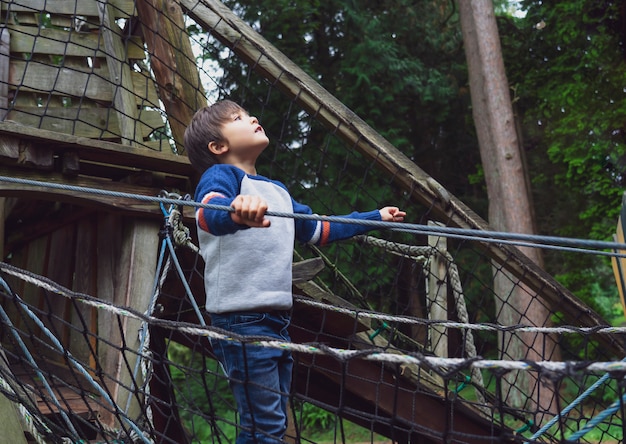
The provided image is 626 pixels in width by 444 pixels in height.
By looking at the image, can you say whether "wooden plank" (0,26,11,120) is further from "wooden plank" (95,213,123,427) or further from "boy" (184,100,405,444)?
"boy" (184,100,405,444)

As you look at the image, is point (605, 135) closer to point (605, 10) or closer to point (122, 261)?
point (605, 10)

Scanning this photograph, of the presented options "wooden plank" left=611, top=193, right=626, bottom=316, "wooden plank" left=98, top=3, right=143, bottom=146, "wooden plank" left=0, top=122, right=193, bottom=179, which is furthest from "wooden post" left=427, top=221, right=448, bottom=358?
"wooden plank" left=98, top=3, right=143, bottom=146

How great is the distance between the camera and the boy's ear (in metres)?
2.16

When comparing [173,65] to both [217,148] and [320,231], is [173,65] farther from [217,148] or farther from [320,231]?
[320,231]

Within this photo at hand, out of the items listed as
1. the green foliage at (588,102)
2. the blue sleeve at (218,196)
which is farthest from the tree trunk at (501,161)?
the blue sleeve at (218,196)

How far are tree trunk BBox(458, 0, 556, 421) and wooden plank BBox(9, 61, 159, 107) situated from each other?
465cm

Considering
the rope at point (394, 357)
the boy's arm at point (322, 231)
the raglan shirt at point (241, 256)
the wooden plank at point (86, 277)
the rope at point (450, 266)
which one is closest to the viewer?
A: the rope at point (394, 357)

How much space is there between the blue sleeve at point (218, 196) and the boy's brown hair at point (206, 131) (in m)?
0.14

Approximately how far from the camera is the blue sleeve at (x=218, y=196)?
183 cm

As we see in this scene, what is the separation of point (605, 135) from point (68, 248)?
595 centimetres

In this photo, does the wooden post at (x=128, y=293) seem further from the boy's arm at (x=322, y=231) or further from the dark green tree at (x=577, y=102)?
the dark green tree at (x=577, y=102)

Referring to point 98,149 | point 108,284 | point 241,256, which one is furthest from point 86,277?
Answer: point 241,256

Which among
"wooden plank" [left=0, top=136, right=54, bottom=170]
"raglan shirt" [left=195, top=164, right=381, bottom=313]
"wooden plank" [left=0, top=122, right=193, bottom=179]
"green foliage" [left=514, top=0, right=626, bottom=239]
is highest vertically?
"green foliage" [left=514, top=0, right=626, bottom=239]

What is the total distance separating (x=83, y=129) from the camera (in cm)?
323
